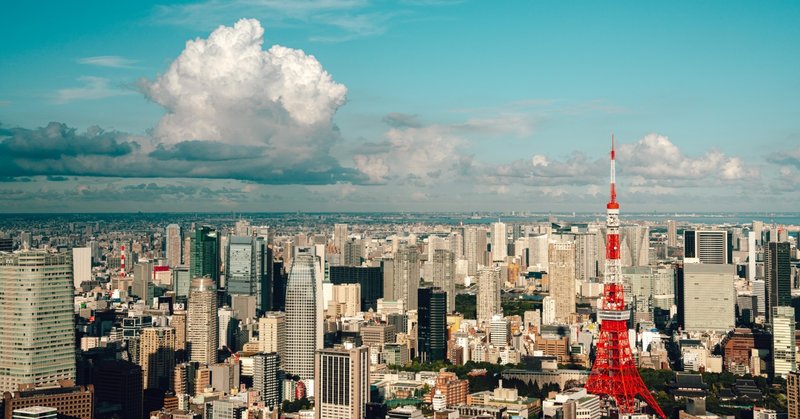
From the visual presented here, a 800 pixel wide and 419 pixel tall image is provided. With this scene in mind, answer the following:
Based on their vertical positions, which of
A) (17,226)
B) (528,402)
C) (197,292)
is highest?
(17,226)

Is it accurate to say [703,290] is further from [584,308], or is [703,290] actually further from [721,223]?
[721,223]

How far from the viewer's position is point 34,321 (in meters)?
17.0

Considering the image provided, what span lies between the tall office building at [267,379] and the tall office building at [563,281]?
15.2 meters

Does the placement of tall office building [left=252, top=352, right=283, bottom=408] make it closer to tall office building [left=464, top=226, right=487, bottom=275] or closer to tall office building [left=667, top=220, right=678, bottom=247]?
tall office building [left=464, top=226, right=487, bottom=275]

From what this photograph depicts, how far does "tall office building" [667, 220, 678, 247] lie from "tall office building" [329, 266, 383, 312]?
19.0 m

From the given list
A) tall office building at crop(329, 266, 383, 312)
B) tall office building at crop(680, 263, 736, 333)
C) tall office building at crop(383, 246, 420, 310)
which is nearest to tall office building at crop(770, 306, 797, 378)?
tall office building at crop(680, 263, 736, 333)

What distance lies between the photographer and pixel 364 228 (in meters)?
43.3

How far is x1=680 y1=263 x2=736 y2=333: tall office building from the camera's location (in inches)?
1235

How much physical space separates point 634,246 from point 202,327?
2528cm

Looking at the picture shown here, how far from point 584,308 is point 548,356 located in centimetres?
1091

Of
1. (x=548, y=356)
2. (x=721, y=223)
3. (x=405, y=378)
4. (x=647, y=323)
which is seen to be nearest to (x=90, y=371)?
(x=405, y=378)

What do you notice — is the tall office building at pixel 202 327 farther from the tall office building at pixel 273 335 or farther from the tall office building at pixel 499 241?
the tall office building at pixel 499 241

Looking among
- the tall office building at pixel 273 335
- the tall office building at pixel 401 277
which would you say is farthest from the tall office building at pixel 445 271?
the tall office building at pixel 273 335

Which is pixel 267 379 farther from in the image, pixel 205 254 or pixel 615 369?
pixel 205 254
